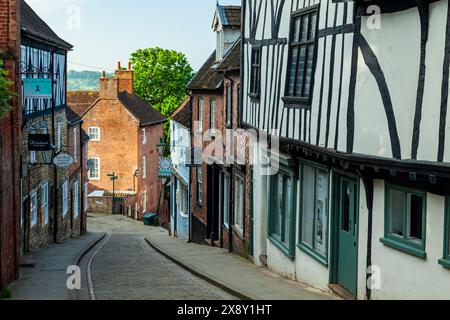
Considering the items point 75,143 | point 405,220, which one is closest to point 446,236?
point 405,220

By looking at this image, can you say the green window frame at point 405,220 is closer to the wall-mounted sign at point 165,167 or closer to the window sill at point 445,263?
the window sill at point 445,263

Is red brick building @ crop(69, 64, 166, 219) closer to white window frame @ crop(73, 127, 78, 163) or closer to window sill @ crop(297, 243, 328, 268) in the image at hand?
white window frame @ crop(73, 127, 78, 163)

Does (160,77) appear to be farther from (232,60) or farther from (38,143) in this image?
(38,143)

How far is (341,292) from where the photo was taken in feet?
42.7

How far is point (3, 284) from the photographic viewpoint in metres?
14.6

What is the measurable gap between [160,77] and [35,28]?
46.4 metres

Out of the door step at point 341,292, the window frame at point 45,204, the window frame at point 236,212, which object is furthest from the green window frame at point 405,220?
the window frame at point 45,204

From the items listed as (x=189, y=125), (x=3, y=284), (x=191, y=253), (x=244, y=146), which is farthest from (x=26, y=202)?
(x=189, y=125)

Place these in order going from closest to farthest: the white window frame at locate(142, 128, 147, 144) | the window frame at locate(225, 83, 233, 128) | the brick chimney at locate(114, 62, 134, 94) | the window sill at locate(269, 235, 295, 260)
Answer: the window sill at locate(269, 235, 295, 260) < the window frame at locate(225, 83, 233, 128) < the white window frame at locate(142, 128, 147, 144) < the brick chimney at locate(114, 62, 134, 94)

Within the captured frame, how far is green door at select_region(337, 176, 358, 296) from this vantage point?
12.6 metres

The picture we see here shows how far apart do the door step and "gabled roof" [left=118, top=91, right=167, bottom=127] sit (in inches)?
1782

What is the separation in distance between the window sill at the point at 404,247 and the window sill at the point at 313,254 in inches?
121

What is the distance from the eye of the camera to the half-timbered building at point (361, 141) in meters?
9.52

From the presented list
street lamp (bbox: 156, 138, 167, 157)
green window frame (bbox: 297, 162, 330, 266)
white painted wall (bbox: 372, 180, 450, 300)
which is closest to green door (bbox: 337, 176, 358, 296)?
green window frame (bbox: 297, 162, 330, 266)
